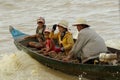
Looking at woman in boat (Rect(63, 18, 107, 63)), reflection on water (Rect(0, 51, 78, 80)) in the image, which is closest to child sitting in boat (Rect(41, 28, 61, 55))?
reflection on water (Rect(0, 51, 78, 80))

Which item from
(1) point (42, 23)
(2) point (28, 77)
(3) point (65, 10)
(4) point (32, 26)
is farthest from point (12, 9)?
(2) point (28, 77)

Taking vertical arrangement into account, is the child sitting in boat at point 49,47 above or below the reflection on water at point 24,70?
above

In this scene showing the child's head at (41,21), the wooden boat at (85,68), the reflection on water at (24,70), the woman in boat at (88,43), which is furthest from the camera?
the child's head at (41,21)

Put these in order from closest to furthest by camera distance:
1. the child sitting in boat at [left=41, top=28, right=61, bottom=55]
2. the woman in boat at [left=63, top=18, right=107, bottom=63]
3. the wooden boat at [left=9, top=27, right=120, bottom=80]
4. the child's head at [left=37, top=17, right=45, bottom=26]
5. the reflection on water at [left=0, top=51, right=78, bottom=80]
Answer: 1. the wooden boat at [left=9, top=27, right=120, bottom=80]
2. the woman in boat at [left=63, top=18, right=107, bottom=63]
3. the reflection on water at [left=0, top=51, right=78, bottom=80]
4. the child sitting in boat at [left=41, top=28, right=61, bottom=55]
5. the child's head at [left=37, top=17, right=45, bottom=26]

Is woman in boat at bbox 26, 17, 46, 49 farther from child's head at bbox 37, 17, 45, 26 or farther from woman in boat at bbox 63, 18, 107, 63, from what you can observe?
woman in boat at bbox 63, 18, 107, 63

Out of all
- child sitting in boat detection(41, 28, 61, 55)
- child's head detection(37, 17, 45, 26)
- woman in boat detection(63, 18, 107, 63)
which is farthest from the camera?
child's head detection(37, 17, 45, 26)

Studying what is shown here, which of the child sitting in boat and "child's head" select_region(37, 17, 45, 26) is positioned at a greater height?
"child's head" select_region(37, 17, 45, 26)

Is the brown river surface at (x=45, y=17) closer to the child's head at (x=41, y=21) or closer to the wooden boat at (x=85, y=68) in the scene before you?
the wooden boat at (x=85, y=68)

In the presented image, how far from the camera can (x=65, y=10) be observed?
→ 16.2 metres

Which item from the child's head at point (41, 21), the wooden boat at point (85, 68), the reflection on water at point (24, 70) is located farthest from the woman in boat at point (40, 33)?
the wooden boat at point (85, 68)

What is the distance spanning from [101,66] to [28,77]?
2164 mm

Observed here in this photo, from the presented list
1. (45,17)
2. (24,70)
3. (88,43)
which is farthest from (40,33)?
(45,17)

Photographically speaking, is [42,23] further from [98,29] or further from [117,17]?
[117,17]

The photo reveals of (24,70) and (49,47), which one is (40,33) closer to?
(49,47)
